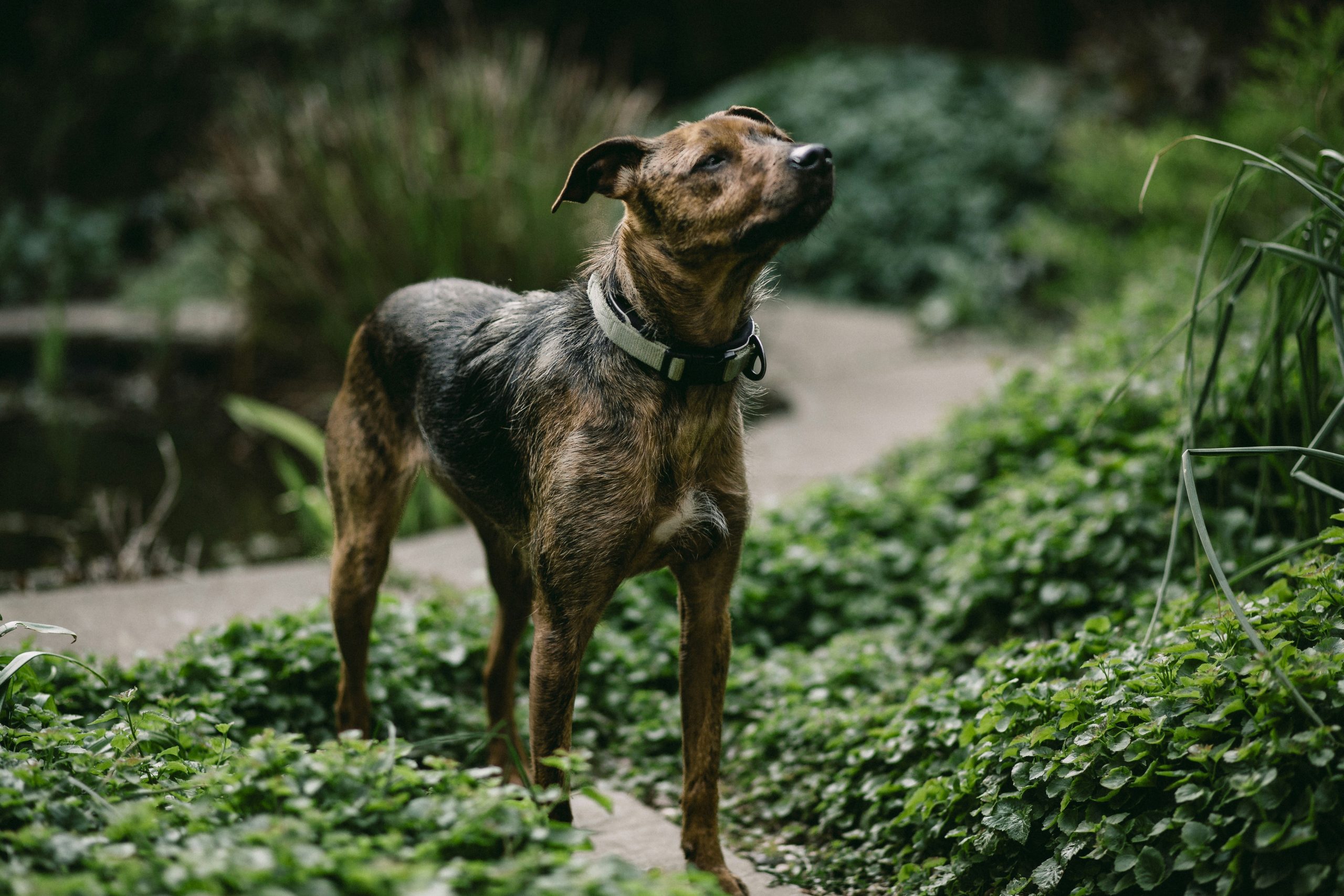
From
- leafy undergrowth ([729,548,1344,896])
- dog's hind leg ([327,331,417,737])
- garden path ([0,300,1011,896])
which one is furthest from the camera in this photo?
garden path ([0,300,1011,896])

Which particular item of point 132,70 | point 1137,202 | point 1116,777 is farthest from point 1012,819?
point 132,70

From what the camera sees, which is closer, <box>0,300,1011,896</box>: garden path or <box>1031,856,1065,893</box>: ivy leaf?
<box>1031,856,1065,893</box>: ivy leaf

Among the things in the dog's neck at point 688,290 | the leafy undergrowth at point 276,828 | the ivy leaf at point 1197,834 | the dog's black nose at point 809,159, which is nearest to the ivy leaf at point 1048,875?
the ivy leaf at point 1197,834

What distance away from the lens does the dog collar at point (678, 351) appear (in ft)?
9.02

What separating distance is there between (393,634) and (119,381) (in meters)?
6.85

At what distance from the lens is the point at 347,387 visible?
12.0ft

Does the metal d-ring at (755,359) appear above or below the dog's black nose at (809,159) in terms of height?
below

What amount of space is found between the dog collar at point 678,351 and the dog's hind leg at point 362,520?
100 centimetres

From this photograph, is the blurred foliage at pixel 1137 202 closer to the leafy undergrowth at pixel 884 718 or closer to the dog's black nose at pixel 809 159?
the leafy undergrowth at pixel 884 718

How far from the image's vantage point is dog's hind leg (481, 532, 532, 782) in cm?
358

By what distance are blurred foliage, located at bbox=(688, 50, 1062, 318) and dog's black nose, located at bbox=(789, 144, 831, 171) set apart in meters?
8.50

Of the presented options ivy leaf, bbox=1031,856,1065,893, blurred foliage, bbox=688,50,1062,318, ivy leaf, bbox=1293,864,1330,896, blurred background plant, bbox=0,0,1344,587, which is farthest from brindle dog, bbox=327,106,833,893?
blurred foliage, bbox=688,50,1062,318

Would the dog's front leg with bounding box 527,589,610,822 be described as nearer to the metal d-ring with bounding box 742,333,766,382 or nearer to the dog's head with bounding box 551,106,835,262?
the metal d-ring with bounding box 742,333,766,382

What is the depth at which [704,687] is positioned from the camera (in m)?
3.04
